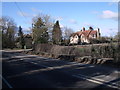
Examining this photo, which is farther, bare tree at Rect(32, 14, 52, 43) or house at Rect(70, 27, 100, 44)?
house at Rect(70, 27, 100, 44)

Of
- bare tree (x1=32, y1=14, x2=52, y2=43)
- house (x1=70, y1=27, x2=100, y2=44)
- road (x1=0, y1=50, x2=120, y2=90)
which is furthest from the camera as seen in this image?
house (x1=70, y1=27, x2=100, y2=44)

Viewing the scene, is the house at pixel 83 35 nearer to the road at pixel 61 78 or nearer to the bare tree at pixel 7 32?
the bare tree at pixel 7 32

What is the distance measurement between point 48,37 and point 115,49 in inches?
1792

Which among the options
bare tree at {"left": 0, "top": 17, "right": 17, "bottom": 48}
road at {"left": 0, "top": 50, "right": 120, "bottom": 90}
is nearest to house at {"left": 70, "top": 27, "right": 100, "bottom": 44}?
bare tree at {"left": 0, "top": 17, "right": 17, "bottom": 48}

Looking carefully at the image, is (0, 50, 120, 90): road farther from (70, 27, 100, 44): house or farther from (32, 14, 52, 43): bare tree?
(70, 27, 100, 44): house

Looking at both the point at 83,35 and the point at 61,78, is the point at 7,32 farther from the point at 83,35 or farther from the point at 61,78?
the point at 61,78

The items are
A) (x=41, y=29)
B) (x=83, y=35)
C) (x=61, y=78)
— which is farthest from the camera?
(x=83, y=35)

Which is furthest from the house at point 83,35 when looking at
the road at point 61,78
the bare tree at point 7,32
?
the road at point 61,78

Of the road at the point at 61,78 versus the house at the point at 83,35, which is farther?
the house at the point at 83,35

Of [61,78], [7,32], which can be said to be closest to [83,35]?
[7,32]

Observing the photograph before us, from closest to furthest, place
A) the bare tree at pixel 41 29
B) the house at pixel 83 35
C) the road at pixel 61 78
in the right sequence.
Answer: the road at pixel 61 78 → the bare tree at pixel 41 29 → the house at pixel 83 35

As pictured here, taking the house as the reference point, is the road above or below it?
below

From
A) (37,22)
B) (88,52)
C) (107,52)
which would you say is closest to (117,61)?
(107,52)

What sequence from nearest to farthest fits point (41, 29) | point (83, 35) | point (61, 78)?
point (61, 78), point (41, 29), point (83, 35)
